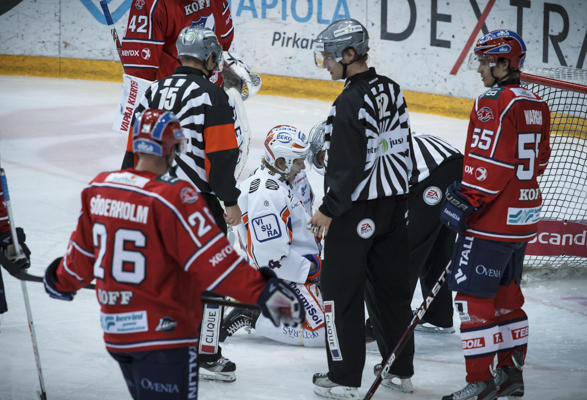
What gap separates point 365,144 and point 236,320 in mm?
1351

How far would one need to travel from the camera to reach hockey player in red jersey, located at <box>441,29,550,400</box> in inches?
106

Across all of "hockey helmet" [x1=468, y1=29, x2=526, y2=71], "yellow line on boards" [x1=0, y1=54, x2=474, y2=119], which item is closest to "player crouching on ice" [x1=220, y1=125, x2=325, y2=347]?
"hockey helmet" [x1=468, y1=29, x2=526, y2=71]

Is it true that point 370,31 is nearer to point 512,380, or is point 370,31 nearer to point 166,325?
point 512,380

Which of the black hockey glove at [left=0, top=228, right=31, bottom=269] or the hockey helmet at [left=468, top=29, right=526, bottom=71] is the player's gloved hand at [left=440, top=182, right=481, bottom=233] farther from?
the black hockey glove at [left=0, top=228, right=31, bottom=269]

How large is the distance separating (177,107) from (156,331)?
1.28m

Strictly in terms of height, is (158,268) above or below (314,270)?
above

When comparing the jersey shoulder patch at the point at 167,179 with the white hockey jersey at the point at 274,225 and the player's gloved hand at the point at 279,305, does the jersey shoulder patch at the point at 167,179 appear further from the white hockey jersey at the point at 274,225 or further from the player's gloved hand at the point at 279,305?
the white hockey jersey at the point at 274,225

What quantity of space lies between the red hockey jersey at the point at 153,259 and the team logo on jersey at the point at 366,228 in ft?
3.34

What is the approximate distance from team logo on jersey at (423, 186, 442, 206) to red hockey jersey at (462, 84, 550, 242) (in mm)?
739

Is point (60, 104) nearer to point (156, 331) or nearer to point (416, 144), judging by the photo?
point (416, 144)

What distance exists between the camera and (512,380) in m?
2.81

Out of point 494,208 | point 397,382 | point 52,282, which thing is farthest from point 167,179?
point 397,382

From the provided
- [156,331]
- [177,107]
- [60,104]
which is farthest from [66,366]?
[60,104]

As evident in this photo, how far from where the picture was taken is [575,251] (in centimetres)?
456
